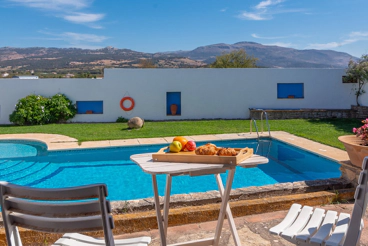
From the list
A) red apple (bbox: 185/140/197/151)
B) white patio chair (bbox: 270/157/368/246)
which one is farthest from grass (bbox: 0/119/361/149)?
→ red apple (bbox: 185/140/197/151)

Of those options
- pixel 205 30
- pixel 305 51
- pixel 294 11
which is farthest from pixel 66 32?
pixel 305 51

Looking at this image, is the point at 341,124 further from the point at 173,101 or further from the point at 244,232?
the point at 244,232

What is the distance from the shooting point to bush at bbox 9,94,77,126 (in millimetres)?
13961

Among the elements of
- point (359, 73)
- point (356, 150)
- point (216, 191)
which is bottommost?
point (216, 191)

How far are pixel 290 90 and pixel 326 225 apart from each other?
47.8ft

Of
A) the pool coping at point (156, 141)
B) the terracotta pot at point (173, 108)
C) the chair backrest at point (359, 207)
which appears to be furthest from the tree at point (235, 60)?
the chair backrest at point (359, 207)

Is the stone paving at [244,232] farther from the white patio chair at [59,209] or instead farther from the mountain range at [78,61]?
the mountain range at [78,61]

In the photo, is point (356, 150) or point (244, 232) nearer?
point (244, 232)

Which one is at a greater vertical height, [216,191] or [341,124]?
[216,191]

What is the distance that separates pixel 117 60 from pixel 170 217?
39686mm

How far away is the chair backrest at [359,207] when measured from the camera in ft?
6.16

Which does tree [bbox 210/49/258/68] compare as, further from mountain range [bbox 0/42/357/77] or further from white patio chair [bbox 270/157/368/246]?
white patio chair [bbox 270/157/368/246]

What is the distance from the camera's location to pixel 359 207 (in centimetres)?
190

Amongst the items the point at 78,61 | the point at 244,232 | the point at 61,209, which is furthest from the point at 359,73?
the point at 78,61
